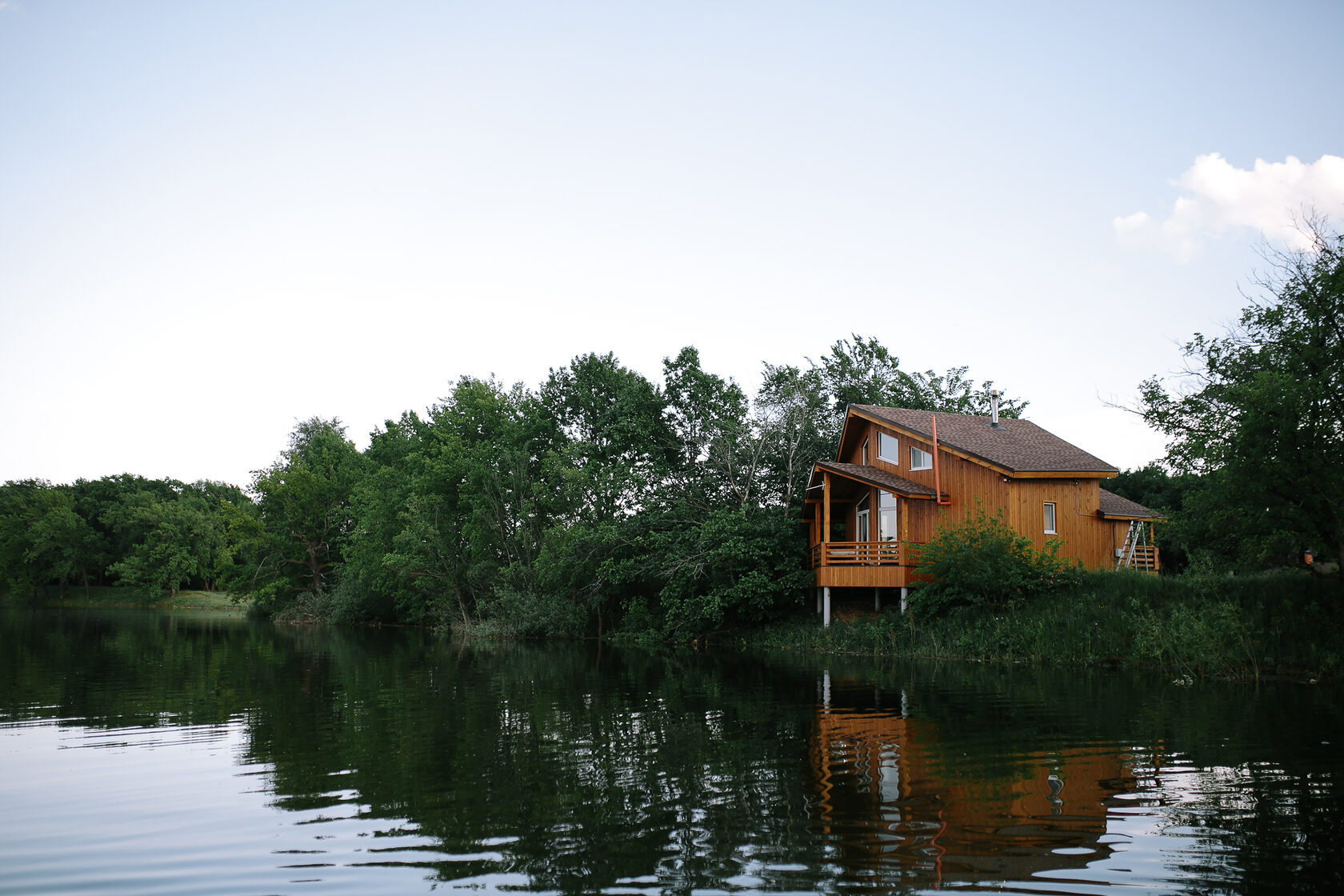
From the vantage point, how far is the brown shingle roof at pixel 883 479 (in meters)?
31.2

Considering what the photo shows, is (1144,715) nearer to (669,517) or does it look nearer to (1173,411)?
(1173,411)

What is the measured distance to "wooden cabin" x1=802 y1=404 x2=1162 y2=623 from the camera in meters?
30.7

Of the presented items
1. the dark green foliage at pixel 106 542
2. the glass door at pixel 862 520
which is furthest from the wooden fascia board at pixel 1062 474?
the dark green foliage at pixel 106 542

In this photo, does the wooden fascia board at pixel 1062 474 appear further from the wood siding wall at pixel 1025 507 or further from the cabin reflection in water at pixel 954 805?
the cabin reflection in water at pixel 954 805

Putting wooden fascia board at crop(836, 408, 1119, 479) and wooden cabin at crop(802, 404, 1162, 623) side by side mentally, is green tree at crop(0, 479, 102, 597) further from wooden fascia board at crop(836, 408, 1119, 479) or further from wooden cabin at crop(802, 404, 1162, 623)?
wooden fascia board at crop(836, 408, 1119, 479)

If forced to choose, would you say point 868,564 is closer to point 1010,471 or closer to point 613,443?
point 1010,471

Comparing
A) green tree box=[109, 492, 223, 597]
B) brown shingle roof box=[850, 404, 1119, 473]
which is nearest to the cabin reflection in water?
brown shingle roof box=[850, 404, 1119, 473]

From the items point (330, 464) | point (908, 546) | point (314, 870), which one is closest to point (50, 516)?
point (330, 464)

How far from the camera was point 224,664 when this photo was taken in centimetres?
2731

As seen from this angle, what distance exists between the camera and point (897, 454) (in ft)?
112

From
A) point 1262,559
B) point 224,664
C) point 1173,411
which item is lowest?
Answer: point 224,664

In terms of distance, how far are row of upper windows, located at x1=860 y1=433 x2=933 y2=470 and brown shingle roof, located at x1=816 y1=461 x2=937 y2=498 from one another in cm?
72

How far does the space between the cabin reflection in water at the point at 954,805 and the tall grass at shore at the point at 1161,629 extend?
11.1 metres

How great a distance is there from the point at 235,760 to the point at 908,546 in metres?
23.8
